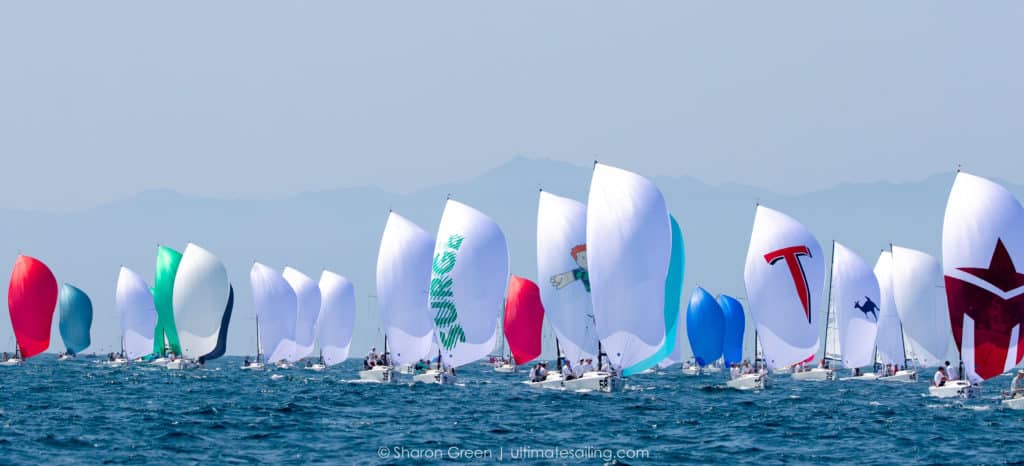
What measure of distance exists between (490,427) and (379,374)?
30.6 metres

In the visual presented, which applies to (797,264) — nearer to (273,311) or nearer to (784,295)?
(784,295)

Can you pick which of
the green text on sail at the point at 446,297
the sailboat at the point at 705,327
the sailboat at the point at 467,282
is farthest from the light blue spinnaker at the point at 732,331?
the green text on sail at the point at 446,297

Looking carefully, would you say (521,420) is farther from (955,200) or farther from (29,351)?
(29,351)

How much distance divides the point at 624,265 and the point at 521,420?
34.0ft

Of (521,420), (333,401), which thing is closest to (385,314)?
(333,401)

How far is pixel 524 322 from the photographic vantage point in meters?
85.9

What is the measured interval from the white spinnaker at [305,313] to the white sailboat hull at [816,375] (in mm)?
33988

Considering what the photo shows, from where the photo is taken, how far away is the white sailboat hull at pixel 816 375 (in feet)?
293

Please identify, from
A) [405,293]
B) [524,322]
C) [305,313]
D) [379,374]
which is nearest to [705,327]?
[524,322]

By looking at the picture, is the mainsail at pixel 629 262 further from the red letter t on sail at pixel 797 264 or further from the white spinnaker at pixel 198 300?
the white spinnaker at pixel 198 300

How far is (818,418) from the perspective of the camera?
50469 millimetres

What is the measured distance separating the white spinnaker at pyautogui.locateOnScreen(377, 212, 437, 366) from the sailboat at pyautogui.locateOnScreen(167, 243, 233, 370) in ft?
73.6

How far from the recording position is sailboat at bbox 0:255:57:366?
101 m

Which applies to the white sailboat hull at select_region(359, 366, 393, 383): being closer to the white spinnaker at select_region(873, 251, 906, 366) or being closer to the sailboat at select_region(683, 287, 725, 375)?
the white spinnaker at select_region(873, 251, 906, 366)
